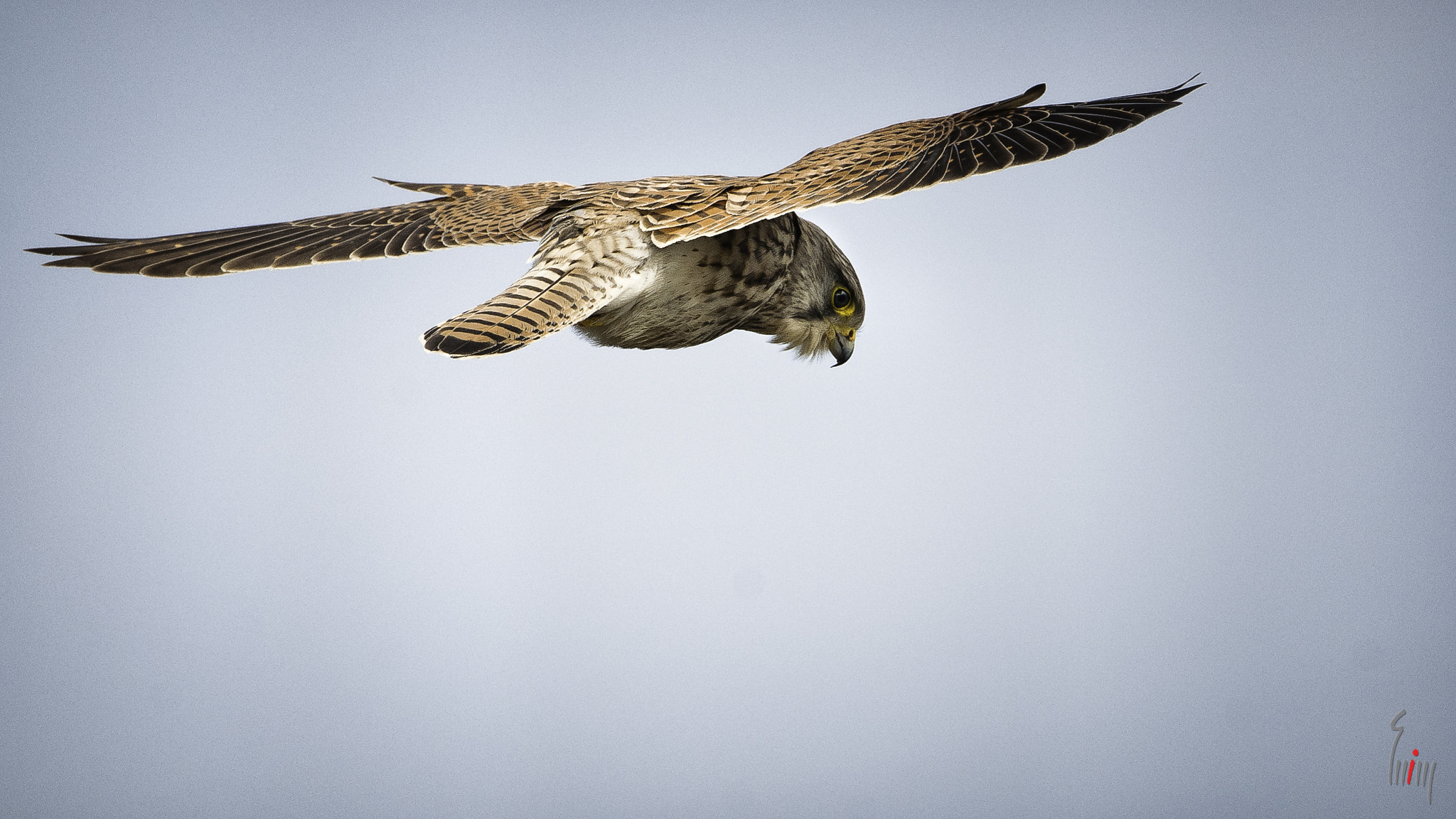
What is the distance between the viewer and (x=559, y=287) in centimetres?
158

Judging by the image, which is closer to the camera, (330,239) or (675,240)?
(675,240)

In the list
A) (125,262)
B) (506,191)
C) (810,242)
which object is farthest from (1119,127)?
(125,262)

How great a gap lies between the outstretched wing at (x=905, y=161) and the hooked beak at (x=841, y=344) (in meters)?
0.49

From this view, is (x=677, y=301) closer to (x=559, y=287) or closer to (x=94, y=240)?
(x=559, y=287)

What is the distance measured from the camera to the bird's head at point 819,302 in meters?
2.08

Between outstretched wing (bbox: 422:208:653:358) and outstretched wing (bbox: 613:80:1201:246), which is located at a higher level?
outstretched wing (bbox: 613:80:1201:246)

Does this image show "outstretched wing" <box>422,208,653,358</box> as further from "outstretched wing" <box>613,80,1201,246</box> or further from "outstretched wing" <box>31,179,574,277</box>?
"outstretched wing" <box>31,179,574,277</box>

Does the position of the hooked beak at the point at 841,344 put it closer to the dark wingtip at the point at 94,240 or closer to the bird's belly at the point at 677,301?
the bird's belly at the point at 677,301

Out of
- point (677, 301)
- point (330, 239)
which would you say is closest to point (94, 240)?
point (330, 239)

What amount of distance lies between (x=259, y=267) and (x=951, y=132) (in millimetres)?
1399

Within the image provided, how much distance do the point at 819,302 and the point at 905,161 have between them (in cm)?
57

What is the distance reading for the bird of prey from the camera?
4.99 feet

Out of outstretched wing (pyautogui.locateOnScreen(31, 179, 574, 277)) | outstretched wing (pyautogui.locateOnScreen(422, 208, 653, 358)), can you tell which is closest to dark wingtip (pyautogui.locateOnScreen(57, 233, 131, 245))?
outstretched wing (pyautogui.locateOnScreen(31, 179, 574, 277))

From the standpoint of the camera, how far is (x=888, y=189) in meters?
1.44
